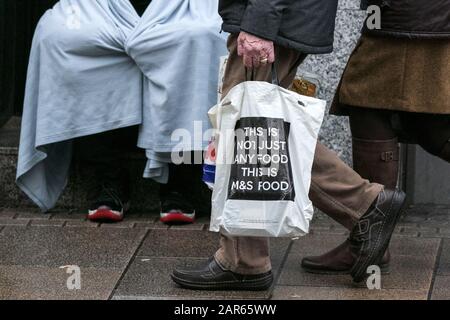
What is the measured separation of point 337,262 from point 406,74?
2.84 ft

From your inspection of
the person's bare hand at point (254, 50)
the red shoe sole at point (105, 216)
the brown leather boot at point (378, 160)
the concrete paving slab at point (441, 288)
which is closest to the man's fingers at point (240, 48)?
the person's bare hand at point (254, 50)

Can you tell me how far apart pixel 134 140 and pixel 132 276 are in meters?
1.34

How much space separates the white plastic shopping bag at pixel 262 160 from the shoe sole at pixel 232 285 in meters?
0.36

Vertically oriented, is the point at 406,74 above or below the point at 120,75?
above

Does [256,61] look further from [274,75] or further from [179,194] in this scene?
Result: [179,194]

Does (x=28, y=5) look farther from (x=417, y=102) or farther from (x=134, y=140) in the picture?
(x=417, y=102)

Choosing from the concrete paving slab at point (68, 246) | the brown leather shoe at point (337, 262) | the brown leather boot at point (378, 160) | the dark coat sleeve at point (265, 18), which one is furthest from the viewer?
the concrete paving slab at point (68, 246)

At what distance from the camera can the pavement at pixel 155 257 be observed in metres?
4.58

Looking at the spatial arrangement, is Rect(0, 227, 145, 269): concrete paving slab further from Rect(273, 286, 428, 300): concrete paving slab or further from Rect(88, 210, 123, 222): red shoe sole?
Rect(273, 286, 428, 300): concrete paving slab

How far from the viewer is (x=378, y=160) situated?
4.66m

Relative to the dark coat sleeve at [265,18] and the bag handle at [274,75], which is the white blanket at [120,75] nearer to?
the bag handle at [274,75]

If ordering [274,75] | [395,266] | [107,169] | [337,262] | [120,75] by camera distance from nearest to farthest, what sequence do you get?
1. [274,75]
2. [337,262]
3. [395,266]
4. [120,75]
5. [107,169]

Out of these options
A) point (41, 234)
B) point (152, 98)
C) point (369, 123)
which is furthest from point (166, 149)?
point (369, 123)

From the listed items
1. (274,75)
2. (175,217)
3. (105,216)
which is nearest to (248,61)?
(274,75)
